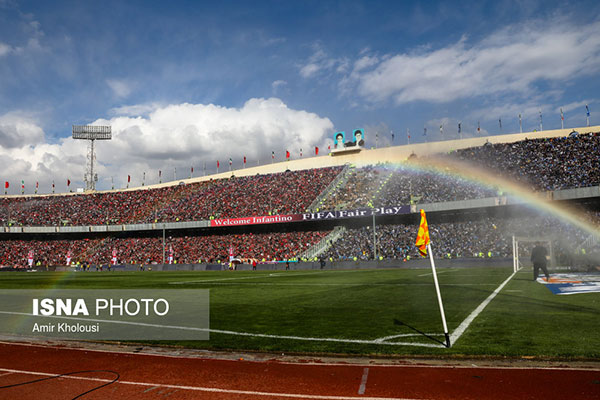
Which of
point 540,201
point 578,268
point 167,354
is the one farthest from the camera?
point 540,201

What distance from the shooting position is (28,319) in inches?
489

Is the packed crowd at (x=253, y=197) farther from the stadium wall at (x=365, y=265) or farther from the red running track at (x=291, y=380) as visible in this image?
the red running track at (x=291, y=380)

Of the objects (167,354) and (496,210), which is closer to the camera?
(167,354)

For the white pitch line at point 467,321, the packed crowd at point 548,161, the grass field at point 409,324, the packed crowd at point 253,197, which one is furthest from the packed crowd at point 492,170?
the white pitch line at point 467,321

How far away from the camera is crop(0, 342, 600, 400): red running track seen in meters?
5.39

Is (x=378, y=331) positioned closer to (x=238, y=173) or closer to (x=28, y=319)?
(x=28, y=319)

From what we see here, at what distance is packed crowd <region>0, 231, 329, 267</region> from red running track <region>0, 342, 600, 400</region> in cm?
4517

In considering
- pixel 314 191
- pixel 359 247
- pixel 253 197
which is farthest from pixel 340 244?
pixel 253 197

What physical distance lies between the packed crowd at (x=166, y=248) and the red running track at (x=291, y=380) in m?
45.2

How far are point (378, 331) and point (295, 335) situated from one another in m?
1.79

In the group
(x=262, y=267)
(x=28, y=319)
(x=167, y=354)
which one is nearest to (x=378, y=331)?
(x=167, y=354)

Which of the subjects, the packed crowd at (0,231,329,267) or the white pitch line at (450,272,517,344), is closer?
the white pitch line at (450,272,517,344)

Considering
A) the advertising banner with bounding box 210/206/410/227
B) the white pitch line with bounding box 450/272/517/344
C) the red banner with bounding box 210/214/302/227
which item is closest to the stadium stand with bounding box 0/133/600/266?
the advertising banner with bounding box 210/206/410/227

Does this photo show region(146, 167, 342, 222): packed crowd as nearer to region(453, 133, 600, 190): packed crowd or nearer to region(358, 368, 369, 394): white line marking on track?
region(453, 133, 600, 190): packed crowd
